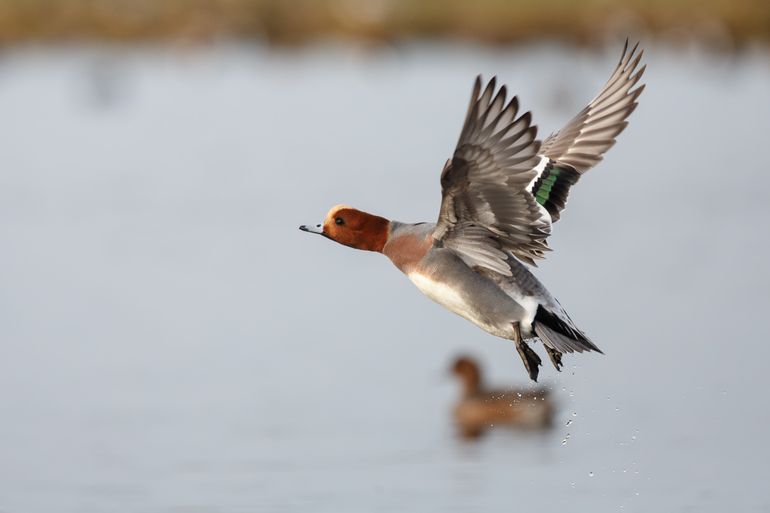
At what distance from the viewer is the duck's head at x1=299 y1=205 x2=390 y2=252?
5.48 metres

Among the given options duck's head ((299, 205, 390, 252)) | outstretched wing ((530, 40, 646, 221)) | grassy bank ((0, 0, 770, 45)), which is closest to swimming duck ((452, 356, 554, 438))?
outstretched wing ((530, 40, 646, 221))

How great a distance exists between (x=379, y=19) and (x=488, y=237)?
70.3 feet

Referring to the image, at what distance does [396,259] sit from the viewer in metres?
5.37

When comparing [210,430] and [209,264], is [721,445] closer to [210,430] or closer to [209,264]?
[210,430]

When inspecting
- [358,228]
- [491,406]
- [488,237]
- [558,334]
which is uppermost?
[491,406]

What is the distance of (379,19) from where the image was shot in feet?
86.2

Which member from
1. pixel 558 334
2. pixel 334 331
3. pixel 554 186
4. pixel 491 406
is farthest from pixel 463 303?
pixel 334 331

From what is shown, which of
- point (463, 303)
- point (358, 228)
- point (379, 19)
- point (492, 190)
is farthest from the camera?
point (379, 19)

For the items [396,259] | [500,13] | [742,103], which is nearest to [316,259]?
[396,259]

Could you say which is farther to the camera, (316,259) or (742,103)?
(742,103)

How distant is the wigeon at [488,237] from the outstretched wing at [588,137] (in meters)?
0.16

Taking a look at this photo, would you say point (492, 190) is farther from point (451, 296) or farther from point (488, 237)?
point (451, 296)

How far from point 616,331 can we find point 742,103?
38.2 ft

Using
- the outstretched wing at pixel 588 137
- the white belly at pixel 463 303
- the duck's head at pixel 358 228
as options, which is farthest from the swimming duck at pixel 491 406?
the white belly at pixel 463 303
